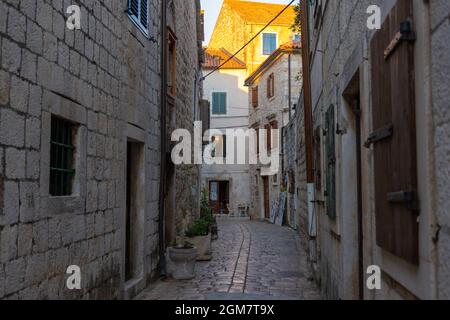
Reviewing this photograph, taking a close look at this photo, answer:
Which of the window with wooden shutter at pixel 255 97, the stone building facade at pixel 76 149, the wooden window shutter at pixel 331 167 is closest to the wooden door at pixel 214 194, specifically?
the window with wooden shutter at pixel 255 97

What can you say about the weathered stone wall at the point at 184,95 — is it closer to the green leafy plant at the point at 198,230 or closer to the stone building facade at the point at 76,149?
the green leafy plant at the point at 198,230

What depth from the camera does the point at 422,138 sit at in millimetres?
2227

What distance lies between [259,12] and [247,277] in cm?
2822

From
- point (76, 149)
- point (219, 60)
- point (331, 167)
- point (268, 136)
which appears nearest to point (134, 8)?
point (76, 149)

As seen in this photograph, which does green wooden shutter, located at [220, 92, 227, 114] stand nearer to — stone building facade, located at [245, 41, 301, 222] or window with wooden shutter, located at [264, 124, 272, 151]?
stone building facade, located at [245, 41, 301, 222]

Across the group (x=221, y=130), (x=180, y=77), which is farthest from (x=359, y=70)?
(x=221, y=130)

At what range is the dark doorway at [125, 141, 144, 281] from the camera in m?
7.32

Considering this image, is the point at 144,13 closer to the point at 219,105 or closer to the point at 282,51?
the point at 282,51

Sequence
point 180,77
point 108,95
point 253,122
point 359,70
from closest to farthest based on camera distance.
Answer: point 359,70 → point 108,95 → point 180,77 → point 253,122

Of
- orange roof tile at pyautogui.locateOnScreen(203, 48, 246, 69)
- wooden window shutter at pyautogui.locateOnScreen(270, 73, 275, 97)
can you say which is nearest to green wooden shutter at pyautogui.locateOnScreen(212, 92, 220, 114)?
orange roof tile at pyautogui.locateOnScreen(203, 48, 246, 69)

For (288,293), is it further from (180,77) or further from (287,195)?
(287,195)
